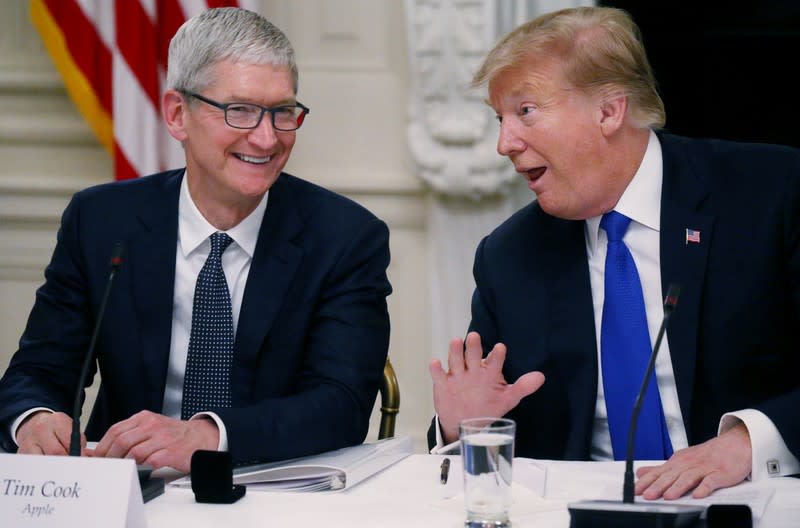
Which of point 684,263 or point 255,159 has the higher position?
point 255,159

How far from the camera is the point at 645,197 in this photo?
249 cm

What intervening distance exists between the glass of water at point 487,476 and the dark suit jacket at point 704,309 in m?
0.70

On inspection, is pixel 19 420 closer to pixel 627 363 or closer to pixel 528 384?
pixel 528 384

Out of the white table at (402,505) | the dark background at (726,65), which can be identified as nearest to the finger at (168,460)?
the white table at (402,505)

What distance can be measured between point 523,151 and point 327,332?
546 mm

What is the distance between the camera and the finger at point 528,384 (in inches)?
88.0

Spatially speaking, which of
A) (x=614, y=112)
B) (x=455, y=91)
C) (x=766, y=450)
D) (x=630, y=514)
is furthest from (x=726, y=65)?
(x=630, y=514)

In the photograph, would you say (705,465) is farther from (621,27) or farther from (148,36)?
(148,36)

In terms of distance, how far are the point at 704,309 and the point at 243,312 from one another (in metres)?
0.92

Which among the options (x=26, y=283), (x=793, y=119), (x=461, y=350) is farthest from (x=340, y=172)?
(x=461, y=350)

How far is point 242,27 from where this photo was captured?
2.50 metres

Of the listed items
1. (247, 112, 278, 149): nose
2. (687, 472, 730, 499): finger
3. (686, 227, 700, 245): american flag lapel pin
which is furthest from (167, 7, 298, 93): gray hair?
(687, 472, 730, 499): finger

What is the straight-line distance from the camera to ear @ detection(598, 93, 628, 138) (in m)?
2.50

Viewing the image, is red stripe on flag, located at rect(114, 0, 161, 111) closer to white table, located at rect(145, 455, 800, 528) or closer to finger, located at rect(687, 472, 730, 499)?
white table, located at rect(145, 455, 800, 528)
